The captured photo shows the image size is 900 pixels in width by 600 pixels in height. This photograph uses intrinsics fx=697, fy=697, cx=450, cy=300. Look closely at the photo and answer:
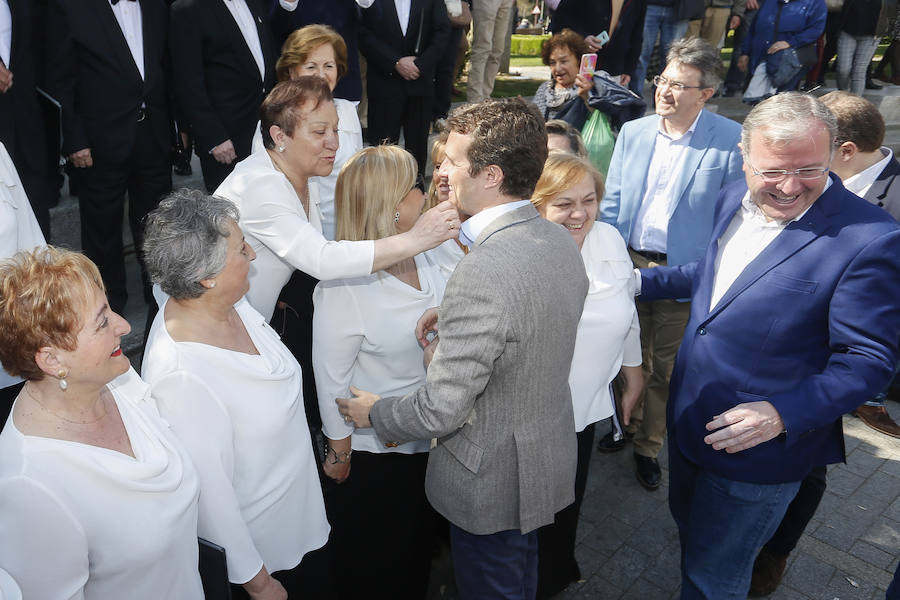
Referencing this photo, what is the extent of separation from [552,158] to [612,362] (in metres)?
0.93

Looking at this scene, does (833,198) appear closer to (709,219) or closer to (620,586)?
(709,219)

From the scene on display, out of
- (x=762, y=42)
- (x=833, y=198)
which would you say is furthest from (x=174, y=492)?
(x=762, y=42)

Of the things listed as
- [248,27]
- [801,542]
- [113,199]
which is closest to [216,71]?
[248,27]

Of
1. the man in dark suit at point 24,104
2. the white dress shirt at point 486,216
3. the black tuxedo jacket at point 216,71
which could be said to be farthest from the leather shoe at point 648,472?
the man in dark suit at point 24,104

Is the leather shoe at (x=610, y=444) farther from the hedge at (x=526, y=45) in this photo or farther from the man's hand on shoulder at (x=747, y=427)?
the hedge at (x=526, y=45)

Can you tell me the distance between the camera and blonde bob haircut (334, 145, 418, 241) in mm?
2635

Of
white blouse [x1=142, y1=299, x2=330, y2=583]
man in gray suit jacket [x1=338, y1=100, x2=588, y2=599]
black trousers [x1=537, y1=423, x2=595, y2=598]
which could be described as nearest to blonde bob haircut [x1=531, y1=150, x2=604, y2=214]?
man in gray suit jacket [x1=338, y1=100, x2=588, y2=599]

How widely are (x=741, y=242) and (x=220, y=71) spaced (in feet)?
11.9

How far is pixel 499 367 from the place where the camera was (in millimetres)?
2088

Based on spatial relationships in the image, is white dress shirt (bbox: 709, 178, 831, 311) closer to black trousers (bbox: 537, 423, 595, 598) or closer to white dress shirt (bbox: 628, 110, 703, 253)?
black trousers (bbox: 537, 423, 595, 598)

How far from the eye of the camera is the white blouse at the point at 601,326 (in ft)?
9.41

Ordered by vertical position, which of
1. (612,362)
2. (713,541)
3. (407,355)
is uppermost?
(407,355)

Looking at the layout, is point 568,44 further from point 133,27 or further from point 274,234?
point 274,234

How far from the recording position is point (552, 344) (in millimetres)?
2137
